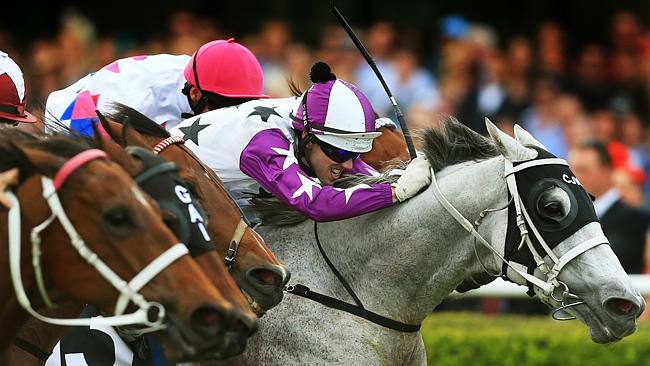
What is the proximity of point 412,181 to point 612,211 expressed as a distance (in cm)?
421

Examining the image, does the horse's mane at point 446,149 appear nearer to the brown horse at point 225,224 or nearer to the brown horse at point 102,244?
the brown horse at point 225,224

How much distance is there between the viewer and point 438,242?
4.88 m

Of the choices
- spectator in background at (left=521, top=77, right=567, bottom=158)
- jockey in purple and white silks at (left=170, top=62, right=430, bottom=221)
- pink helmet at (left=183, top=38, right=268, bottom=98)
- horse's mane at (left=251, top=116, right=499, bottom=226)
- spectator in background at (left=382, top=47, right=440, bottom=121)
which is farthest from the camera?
spectator in background at (left=382, top=47, right=440, bottom=121)

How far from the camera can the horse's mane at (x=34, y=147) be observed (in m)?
3.69

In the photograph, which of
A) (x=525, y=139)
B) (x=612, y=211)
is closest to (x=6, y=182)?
(x=525, y=139)

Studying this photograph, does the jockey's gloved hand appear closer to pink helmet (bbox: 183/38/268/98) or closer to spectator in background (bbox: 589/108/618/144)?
pink helmet (bbox: 183/38/268/98)

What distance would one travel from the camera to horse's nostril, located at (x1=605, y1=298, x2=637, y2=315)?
14.9ft

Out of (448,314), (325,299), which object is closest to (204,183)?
(325,299)

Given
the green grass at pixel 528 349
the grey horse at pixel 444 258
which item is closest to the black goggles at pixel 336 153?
the grey horse at pixel 444 258

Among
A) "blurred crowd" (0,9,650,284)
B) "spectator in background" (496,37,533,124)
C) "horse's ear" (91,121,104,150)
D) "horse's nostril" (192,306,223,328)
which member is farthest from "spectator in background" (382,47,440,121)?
"horse's nostril" (192,306,223,328)

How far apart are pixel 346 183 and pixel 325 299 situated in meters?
0.49

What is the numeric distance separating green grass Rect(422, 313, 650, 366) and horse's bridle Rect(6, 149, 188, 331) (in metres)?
3.92

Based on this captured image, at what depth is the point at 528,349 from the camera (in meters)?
7.36

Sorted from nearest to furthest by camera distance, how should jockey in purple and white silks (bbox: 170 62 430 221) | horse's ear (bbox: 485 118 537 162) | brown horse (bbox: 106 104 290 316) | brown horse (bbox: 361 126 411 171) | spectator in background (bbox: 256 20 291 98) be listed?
brown horse (bbox: 106 104 290 316) < horse's ear (bbox: 485 118 537 162) < jockey in purple and white silks (bbox: 170 62 430 221) < brown horse (bbox: 361 126 411 171) < spectator in background (bbox: 256 20 291 98)
